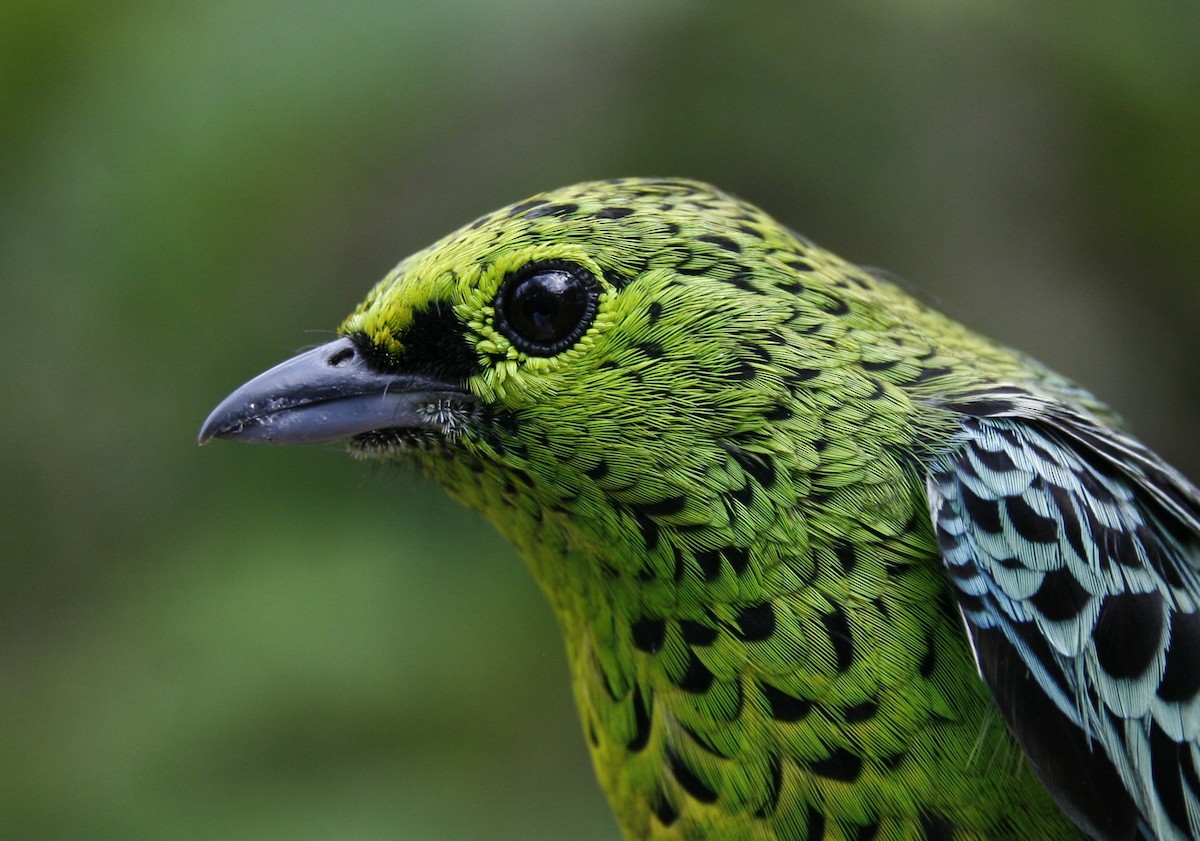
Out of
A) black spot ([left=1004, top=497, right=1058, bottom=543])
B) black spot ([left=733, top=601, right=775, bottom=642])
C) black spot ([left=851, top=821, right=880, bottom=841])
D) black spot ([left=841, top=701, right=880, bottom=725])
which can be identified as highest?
black spot ([left=1004, top=497, right=1058, bottom=543])

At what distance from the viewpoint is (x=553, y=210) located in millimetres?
2615

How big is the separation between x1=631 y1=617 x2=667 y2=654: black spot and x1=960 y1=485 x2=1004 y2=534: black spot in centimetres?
69

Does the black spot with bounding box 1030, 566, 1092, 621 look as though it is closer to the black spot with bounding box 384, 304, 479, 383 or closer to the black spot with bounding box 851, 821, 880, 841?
the black spot with bounding box 851, 821, 880, 841

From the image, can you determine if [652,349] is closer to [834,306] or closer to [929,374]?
[834,306]

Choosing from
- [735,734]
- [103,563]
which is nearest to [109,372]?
[103,563]

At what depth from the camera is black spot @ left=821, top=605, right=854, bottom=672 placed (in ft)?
7.83

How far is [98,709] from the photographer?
5.24 m

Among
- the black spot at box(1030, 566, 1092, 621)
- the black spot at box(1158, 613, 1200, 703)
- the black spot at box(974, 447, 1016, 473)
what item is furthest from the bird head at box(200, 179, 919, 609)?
the black spot at box(1158, 613, 1200, 703)

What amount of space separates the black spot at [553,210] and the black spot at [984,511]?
3.45 ft

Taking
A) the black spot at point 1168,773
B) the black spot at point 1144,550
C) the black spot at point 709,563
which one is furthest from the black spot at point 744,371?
the black spot at point 1168,773

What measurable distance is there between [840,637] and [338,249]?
13.6 ft

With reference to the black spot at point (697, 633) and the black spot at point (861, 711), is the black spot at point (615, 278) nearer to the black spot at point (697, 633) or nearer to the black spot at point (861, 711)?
the black spot at point (697, 633)

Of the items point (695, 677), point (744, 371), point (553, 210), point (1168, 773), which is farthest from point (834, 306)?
point (1168, 773)

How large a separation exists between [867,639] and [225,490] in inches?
149
